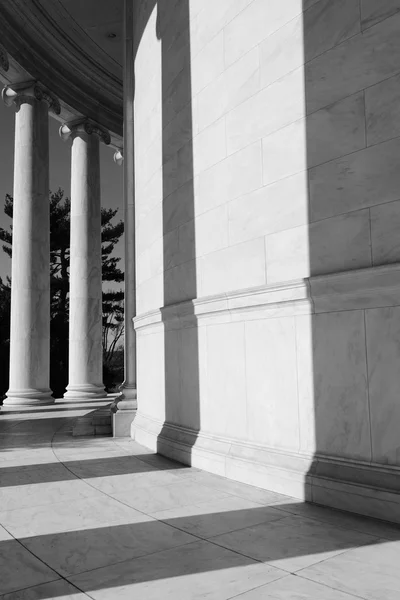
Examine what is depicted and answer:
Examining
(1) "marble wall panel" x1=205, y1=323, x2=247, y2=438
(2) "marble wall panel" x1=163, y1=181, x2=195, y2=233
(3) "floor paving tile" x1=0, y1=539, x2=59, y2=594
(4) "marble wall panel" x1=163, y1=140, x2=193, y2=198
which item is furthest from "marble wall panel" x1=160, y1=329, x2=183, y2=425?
(3) "floor paving tile" x1=0, y1=539, x2=59, y2=594

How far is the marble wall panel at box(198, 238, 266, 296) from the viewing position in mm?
74312

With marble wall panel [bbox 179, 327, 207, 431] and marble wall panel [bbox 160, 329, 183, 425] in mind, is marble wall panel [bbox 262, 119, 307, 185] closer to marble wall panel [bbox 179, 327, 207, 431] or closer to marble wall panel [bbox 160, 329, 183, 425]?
marble wall panel [bbox 179, 327, 207, 431]

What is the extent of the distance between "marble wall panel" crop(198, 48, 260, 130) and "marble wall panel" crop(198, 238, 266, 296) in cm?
2168

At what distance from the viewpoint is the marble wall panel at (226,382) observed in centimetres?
7569

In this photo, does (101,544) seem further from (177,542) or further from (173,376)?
(173,376)

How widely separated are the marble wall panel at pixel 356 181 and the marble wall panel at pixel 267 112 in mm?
9674

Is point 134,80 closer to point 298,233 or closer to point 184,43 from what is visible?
point 184,43

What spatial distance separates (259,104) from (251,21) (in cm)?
1270

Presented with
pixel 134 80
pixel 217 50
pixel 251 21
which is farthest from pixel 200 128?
pixel 134 80

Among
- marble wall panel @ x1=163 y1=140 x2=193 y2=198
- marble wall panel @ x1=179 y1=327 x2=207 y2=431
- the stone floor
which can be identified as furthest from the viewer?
marble wall panel @ x1=163 y1=140 x2=193 y2=198

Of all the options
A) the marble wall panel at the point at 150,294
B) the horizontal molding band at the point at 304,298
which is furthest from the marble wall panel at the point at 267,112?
the marble wall panel at the point at 150,294

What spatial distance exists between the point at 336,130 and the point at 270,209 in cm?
1323

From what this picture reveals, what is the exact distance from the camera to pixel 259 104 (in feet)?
249

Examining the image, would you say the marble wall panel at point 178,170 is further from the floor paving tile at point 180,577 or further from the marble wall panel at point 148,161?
the floor paving tile at point 180,577
